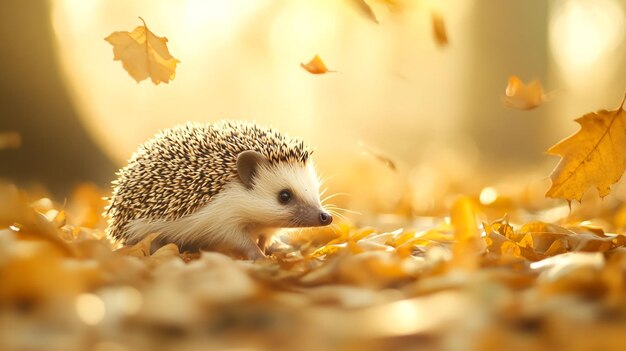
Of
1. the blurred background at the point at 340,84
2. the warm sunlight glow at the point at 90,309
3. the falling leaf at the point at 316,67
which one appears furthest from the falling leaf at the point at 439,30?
the warm sunlight glow at the point at 90,309

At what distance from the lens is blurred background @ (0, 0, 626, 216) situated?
802 cm

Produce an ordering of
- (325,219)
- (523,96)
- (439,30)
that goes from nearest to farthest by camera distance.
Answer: (439,30), (523,96), (325,219)

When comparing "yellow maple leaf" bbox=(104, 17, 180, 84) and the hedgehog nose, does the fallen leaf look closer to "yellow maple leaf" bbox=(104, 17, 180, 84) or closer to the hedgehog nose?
the hedgehog nose

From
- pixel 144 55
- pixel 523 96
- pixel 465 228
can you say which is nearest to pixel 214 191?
pixel 144 55

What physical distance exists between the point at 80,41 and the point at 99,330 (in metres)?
8.42

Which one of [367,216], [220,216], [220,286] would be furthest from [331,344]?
[367,216]

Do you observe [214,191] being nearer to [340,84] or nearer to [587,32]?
[587,32]

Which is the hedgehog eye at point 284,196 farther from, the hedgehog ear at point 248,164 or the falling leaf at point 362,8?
the falling leaf at point 362,8

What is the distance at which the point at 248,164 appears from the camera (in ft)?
12.3

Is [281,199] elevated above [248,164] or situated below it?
below

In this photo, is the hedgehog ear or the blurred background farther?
the blurred background

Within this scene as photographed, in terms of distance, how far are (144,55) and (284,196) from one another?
47.2 inches

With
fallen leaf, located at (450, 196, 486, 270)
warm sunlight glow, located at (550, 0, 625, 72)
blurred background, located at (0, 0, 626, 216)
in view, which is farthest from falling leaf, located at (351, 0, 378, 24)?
warm sunlight glow, located at (550, 0, 625, 72)

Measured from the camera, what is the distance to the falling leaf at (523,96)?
9.84ft
